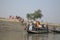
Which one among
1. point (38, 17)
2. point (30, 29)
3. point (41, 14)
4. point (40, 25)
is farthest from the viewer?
point (38, 17)

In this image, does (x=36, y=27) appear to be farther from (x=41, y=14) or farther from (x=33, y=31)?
(x=41, y=14)

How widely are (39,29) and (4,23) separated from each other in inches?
165

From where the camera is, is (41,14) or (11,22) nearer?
(41,14)

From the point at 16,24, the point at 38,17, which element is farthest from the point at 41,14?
the point at 16,24

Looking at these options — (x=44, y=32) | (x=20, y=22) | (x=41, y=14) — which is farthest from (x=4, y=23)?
(x=44, y=32)

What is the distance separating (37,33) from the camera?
14805 millimetres

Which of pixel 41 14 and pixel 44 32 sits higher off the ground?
pixel 41 14

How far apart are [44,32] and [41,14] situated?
8.02 ft

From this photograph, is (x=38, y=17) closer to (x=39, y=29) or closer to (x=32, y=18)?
(x=32, y=18)

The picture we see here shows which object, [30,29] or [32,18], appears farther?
[32,18]

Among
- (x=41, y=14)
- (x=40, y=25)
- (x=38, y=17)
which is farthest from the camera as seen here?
(x=38, y=17)

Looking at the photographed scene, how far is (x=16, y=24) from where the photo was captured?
1888 centimetres

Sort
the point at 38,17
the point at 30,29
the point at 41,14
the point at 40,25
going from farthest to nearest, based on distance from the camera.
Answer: the point at 38,17, the point at 41,14, the point at 40,25, the point at 30,29

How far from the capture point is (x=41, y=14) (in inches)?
693
